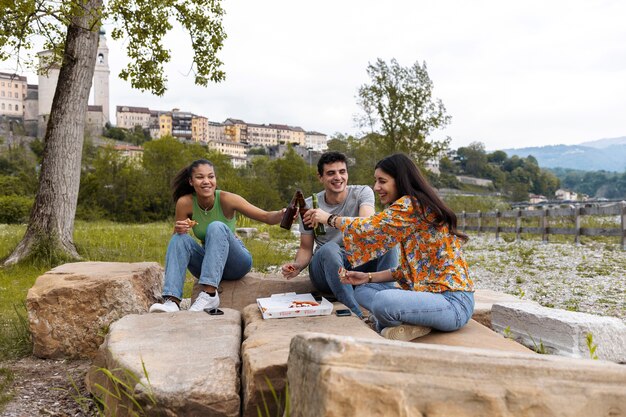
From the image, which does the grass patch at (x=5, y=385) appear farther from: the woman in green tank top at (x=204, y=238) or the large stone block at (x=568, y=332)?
the large stone block at (x=568, y=332)

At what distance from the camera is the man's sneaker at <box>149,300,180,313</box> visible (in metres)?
4.20

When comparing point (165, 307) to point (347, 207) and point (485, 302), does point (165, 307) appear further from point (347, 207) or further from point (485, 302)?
point (485, 302)

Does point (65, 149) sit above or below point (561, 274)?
above

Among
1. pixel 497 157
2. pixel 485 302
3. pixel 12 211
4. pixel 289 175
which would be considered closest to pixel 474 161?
pixel 497 157

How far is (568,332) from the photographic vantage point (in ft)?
13.1

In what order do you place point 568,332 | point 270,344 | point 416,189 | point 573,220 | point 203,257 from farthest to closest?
point 573,220
point 203,257
point 568,332
point 416,189
point 270,344

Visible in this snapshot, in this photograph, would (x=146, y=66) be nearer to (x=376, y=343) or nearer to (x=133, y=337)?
(x=133, y=337)

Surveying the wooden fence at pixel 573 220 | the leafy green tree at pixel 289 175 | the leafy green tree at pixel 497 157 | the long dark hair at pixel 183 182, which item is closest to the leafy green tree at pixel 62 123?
the long dark hair at pixel 183 182

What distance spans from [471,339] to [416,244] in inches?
25.9

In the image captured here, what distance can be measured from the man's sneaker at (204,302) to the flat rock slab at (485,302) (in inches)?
81.9

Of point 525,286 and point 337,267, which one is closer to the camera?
point 337,267

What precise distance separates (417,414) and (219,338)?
1.73 metres

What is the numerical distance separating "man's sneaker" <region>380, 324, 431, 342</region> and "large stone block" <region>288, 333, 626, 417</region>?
1496mm

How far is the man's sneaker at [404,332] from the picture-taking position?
3523 millimetres
